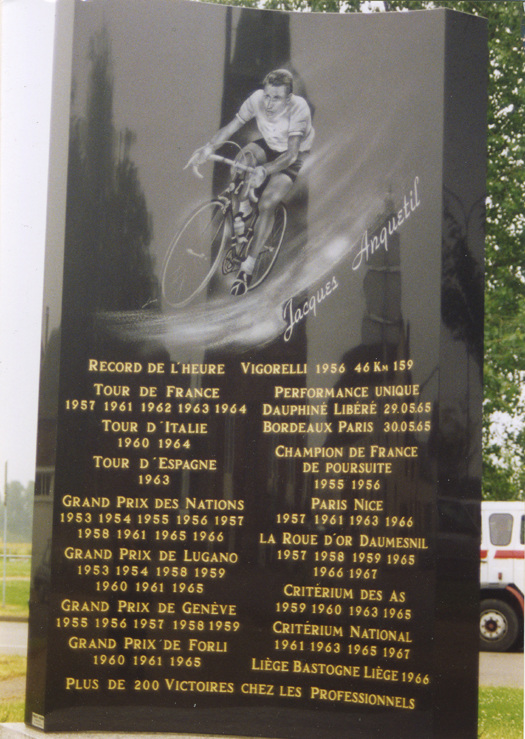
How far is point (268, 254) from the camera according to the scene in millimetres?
5359

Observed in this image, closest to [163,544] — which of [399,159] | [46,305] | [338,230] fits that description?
[46,305]

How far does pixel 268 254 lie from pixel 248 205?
0.35m

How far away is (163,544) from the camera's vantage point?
520 centimetres

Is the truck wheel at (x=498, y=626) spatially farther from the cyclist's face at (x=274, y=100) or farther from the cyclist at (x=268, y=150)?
the cyclist's face at (x=274, y=100)

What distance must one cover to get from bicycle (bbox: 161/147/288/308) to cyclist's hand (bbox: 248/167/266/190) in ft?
0.13

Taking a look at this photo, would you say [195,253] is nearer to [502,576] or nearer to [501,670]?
[501,670]

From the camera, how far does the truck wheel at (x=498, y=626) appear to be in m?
11.3

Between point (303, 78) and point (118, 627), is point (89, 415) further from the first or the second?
point (303, 78)

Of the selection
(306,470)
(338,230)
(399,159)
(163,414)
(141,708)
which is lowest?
(141,708)

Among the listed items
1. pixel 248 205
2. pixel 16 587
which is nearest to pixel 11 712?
pixel 16 587

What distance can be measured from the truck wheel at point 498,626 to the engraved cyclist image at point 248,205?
25.7ft

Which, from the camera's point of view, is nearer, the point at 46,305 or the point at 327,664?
the point at 327,664

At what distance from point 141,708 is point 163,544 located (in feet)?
3.28
